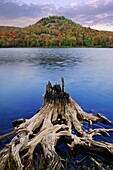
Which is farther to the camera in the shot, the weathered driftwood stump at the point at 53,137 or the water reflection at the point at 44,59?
the water reflection at the point at 44,59

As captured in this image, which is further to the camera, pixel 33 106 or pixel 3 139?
pixel 33 106

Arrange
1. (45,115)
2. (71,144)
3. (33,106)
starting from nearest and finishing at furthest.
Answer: (71,144), (45,115), (33,106)

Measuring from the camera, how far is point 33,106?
19.2 meters

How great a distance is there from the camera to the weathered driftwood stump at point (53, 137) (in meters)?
8.51

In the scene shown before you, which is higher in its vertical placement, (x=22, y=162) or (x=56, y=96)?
(x=56, y=96)

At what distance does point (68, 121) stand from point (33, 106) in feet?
23.3

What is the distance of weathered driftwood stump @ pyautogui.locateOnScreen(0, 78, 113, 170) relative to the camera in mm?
8508

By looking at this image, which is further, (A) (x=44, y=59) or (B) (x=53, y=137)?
(A) (x=44, y=59)

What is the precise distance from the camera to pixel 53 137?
1018cm

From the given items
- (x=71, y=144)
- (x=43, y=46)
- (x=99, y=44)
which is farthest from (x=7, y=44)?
(x=71, y=144)

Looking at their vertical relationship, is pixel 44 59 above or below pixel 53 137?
above

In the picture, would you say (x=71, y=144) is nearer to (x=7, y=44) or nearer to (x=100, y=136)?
(x=100, y=136)

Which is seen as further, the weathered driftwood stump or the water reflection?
the water reflection

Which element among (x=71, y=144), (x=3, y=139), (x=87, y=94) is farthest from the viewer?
(x=87, y=94)
